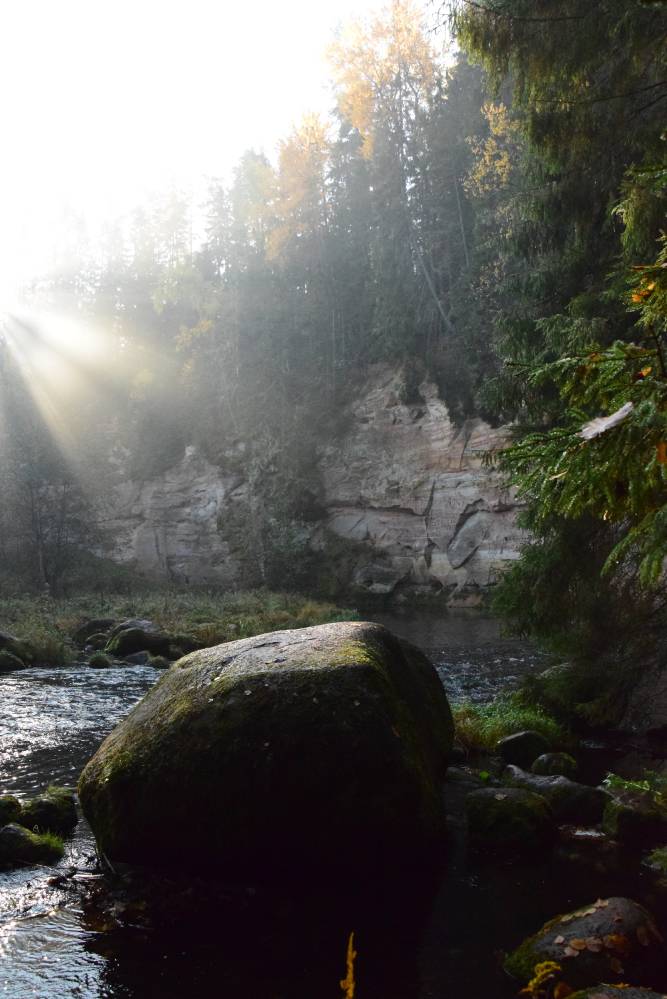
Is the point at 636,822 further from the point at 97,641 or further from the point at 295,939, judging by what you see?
the point at 97,641

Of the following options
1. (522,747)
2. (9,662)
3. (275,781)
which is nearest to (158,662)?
(9,662)

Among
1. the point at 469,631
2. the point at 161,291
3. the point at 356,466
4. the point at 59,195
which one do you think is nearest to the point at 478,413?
the point at 356,466

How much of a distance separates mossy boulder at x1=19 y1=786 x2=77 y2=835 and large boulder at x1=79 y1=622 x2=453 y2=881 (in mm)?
536

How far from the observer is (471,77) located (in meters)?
33.5

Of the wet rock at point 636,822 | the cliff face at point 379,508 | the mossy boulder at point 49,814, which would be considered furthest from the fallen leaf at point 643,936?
the cliff face at point 379,508

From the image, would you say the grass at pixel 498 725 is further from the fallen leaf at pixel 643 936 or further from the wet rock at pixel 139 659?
the wet rock at pixel 139 659

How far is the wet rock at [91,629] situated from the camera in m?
20.2

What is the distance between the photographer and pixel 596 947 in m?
4.27

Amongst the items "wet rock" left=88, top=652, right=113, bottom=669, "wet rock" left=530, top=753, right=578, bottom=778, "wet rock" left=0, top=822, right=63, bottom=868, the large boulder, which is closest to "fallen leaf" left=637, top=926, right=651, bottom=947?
the large boulder

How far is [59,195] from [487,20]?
5391cm

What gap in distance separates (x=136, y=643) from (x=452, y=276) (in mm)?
24174

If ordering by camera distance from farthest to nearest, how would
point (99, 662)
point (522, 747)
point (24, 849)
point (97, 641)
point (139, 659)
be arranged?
point (97, 641), point (139, 659), point (99, 662), point (522, 747), point (24, 849)

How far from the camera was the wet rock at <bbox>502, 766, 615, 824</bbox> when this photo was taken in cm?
691

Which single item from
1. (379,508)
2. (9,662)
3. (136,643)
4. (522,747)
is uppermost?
(379,508)
